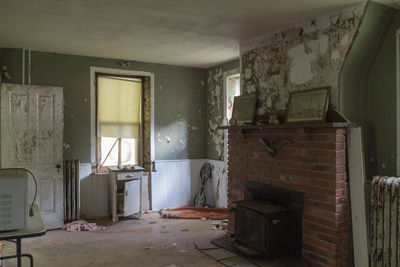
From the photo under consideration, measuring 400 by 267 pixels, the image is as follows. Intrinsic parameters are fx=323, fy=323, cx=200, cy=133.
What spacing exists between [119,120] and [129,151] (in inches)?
22.7

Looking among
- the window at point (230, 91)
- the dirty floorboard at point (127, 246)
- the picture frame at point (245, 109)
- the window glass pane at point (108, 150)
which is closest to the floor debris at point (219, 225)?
the dirty floorboard at point (127, 246)

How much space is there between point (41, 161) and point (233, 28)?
3.22 meters

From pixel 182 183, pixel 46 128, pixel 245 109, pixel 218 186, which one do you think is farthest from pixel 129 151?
pixel 245 109

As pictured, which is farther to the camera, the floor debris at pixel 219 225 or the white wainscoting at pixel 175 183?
the white wainscoting at pixel 175 183

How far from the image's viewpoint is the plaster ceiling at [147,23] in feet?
9.89

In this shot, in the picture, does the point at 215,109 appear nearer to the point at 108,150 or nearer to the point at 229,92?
the point at 229,92

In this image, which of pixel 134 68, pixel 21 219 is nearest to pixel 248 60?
pixel 134 68

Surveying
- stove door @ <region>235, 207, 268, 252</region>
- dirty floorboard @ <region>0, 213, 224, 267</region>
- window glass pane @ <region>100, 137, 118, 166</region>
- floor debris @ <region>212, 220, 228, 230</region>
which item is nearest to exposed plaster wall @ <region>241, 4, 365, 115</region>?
stove door @ <region>235, 207, 268, 252</region>

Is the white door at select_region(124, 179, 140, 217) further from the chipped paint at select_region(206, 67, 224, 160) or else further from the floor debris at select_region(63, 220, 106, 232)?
the chipped paint at select_region(206, 67, 224, 160)

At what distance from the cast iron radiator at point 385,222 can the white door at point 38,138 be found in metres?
4.01

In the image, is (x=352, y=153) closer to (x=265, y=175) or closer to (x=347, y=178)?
(x=347, y=178)

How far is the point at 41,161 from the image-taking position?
460cm

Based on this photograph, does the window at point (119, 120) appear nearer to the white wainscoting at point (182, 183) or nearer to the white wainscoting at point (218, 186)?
the white wainscoting at point (182, 183)

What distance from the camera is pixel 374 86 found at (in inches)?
127
